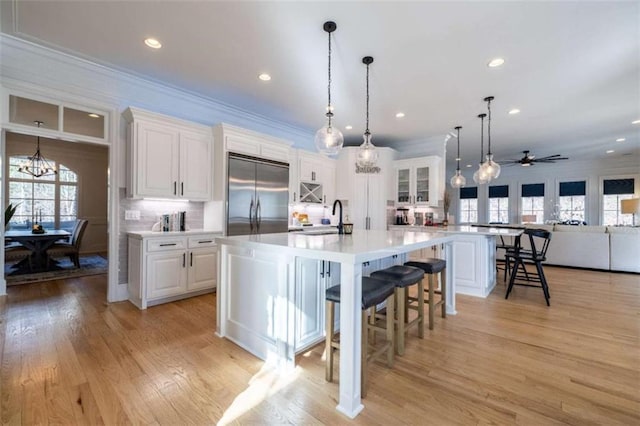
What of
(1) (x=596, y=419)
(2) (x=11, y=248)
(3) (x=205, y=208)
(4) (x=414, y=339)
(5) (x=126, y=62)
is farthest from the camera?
(2) (x=11, y=248)

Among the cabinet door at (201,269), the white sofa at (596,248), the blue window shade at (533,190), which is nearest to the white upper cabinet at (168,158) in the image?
the cabinet door at (201,269)

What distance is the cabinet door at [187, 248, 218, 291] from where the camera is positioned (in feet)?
11.7

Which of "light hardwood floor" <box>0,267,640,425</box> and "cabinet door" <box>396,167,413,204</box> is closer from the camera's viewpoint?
"light hardwood floor" <box>0,267,640,425</box>

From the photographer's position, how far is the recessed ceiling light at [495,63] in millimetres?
2980

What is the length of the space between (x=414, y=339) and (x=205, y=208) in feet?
11.0

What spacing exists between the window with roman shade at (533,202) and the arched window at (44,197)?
1333 cm

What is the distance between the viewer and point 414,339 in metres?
2.49

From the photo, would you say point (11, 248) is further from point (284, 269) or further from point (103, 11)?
point (284, 269)

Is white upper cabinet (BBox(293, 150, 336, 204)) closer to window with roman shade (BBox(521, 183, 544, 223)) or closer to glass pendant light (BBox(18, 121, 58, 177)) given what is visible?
glass pendant light (BBox(18, 121, 58, 177))

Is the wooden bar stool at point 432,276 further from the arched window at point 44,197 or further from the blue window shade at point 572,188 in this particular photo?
the blue window shade at point 572,188

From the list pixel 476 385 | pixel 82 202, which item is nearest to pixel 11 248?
pixel 82 202

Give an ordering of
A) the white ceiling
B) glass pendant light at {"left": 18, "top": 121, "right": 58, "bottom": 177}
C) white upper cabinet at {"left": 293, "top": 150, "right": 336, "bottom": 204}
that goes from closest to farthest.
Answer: the white ceiling, white upper cabinet at {"left": 293, "top": 150, "right": 336, "bottom": 204}, glass pendant light at {"left": 18, "top": 121, "right": 58, "bottom": 177}

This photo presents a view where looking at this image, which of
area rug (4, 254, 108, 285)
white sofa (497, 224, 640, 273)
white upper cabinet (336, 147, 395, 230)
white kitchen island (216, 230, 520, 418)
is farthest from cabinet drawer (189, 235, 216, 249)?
white sofa (497, 224, 640, 273)

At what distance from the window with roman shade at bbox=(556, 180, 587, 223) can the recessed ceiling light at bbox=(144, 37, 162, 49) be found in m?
11.4
